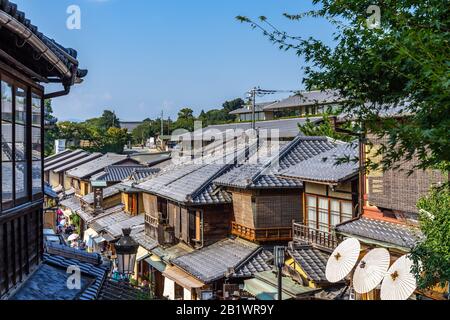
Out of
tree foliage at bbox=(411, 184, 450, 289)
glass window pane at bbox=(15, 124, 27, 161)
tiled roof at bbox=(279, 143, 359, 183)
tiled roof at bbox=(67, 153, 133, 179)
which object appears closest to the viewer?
glass window pane at bbox=(15, 124, 27, 161)

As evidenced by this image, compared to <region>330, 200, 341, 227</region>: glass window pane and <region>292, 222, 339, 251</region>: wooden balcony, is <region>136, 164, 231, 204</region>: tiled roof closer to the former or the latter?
<region>292, 222, 339, 251</region>: wooden balcony

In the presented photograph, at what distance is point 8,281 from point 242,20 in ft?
15.3

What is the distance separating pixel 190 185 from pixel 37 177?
14.8m

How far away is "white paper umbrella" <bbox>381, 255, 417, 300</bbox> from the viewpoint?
1175 cm

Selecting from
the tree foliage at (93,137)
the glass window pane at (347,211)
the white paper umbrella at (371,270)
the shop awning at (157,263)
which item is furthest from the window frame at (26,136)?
the tree foliage at (93,137)

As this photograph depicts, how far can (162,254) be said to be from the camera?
24656 mm

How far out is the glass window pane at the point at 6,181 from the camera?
6934 mm

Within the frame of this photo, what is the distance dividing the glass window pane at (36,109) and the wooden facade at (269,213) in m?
12.6

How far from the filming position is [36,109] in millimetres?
8930

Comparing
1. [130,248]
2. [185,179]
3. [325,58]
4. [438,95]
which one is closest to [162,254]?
[185,179]

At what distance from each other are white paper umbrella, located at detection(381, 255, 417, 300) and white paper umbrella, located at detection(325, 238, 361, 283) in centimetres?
177

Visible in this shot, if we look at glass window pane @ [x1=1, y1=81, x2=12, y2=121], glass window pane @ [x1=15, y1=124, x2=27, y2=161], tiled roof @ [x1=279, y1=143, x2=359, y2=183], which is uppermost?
glass window pane @ [x1=1, y1=81, x2=12, y2=121]

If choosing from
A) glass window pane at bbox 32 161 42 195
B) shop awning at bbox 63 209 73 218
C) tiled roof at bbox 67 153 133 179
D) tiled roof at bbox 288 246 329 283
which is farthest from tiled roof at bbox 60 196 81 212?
glass window pane at bbox 32 161 42 195

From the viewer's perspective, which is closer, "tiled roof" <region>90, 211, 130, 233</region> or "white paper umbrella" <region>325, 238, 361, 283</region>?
"white paper umbrella" <region>325, 238, 361, 283</region>
